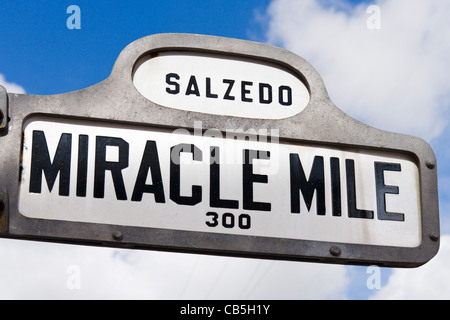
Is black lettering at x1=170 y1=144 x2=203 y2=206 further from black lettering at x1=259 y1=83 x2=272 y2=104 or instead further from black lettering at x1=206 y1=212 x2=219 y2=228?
black lettering at x1=259 y1=83 x2=272 y2=104

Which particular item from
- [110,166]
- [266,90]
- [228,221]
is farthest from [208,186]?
[266,90]

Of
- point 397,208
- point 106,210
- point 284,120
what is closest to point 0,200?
point 106,210

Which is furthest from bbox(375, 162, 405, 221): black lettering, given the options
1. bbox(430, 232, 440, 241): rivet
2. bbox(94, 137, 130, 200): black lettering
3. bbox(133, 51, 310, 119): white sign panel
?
bbox(94, 137, 130, 200): black lettering

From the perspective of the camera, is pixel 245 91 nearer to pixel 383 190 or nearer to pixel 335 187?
pixel 335 187

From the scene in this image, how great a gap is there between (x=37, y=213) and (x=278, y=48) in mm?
1011

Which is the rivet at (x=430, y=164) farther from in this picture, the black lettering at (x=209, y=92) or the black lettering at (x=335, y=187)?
the black lettering at (x=209, y=92)

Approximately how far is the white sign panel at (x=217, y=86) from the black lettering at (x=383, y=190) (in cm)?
34

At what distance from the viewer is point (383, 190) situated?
106 inches

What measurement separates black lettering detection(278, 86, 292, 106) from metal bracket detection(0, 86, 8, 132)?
901mm

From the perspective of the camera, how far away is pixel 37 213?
238 cm

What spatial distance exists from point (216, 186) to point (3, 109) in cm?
69

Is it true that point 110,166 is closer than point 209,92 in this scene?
Yes

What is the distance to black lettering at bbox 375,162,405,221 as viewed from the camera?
8.78ft

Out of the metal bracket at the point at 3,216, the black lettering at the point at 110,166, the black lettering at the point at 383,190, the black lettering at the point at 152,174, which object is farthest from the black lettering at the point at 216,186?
the metal bracket at the point at 3,216
